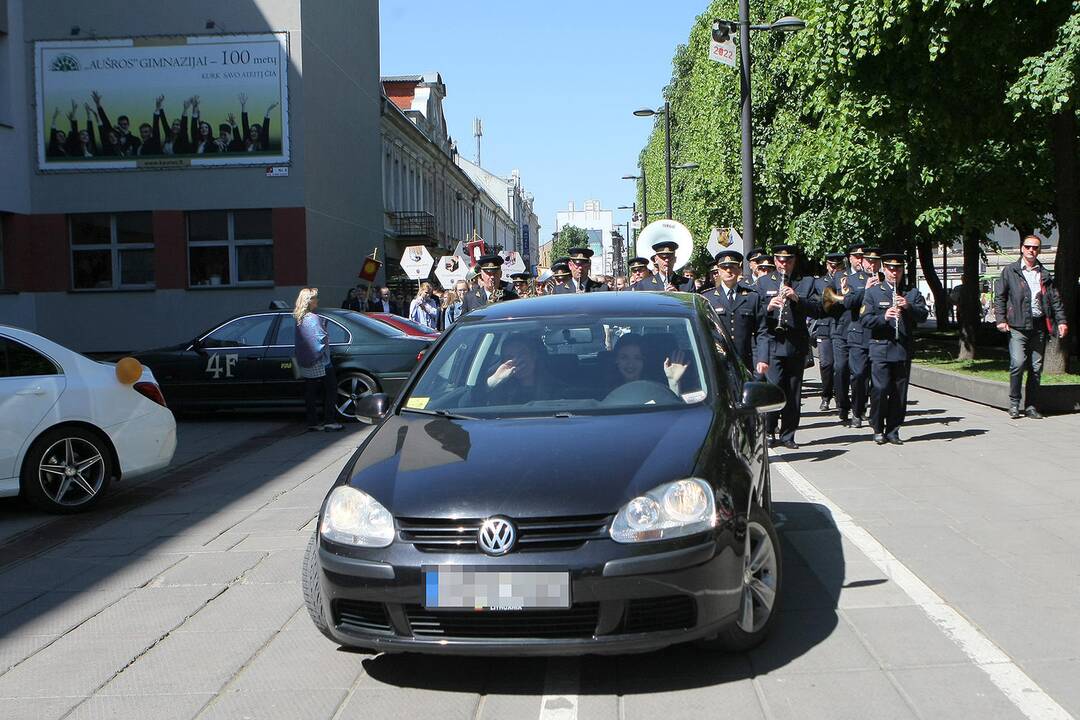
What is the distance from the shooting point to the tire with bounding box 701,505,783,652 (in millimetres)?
4613

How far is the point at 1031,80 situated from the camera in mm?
14406

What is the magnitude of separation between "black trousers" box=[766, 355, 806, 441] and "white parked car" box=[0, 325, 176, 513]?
17.2 ft

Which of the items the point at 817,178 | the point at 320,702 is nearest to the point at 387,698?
the point at 320,702

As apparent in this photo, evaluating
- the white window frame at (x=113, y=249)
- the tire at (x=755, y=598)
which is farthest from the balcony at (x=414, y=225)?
the tire at (x=755, y=598)

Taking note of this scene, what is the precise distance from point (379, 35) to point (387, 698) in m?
37.6

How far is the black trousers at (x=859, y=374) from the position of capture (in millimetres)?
12469

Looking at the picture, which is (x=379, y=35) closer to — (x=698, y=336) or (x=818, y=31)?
(x=818, y=31)

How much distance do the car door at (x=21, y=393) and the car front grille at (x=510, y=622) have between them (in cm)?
538

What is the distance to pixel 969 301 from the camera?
24297 millimetres

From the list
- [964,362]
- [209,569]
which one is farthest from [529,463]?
[964,362]

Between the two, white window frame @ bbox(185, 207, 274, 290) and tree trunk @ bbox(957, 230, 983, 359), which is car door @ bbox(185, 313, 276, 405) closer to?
white window frame @ bbox(185, 207, 274, 290)

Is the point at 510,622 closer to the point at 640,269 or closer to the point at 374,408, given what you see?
the point at 374,408

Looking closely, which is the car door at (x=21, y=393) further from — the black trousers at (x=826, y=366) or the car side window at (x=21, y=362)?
the black trousers at (x=826, y=366)

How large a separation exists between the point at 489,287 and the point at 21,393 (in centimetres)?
755
